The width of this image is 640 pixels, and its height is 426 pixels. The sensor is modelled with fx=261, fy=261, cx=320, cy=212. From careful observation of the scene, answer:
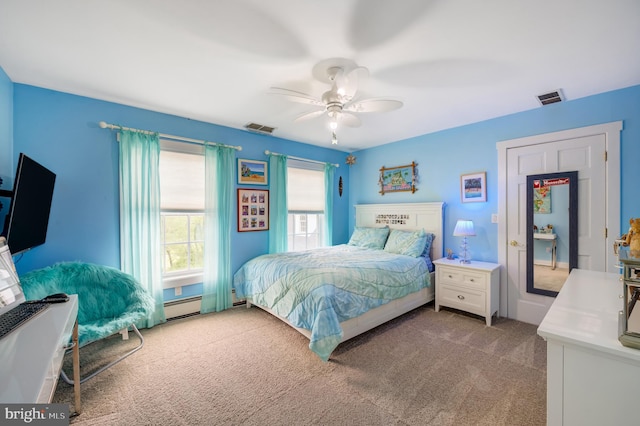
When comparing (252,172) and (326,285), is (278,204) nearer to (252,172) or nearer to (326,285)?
(252,172)

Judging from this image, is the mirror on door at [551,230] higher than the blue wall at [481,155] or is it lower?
lower

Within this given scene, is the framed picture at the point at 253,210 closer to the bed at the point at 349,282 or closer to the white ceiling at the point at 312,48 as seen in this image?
the bed at the point at 349,282

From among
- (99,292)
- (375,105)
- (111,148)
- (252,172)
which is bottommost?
(99,292)

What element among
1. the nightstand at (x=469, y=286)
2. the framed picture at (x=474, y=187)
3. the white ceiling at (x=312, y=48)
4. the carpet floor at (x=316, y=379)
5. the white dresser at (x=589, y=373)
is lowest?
the carpet floor at (x=316, y=379)

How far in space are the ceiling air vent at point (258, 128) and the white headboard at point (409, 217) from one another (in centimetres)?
214

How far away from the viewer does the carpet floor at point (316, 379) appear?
170cm

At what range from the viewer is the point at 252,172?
3805 millimetres

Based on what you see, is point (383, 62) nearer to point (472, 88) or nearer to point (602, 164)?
point (472, 88)

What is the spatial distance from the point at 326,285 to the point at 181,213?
210 centimetres

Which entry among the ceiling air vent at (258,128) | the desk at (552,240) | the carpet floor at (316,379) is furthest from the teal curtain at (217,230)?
the desk at (552,240)

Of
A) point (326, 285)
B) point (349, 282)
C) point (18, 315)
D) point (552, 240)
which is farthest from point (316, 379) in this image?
point (552, 240)

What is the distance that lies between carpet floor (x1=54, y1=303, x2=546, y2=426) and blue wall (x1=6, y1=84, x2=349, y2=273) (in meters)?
1.00

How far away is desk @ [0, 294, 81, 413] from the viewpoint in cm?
77

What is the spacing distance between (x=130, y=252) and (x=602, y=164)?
499 cm
